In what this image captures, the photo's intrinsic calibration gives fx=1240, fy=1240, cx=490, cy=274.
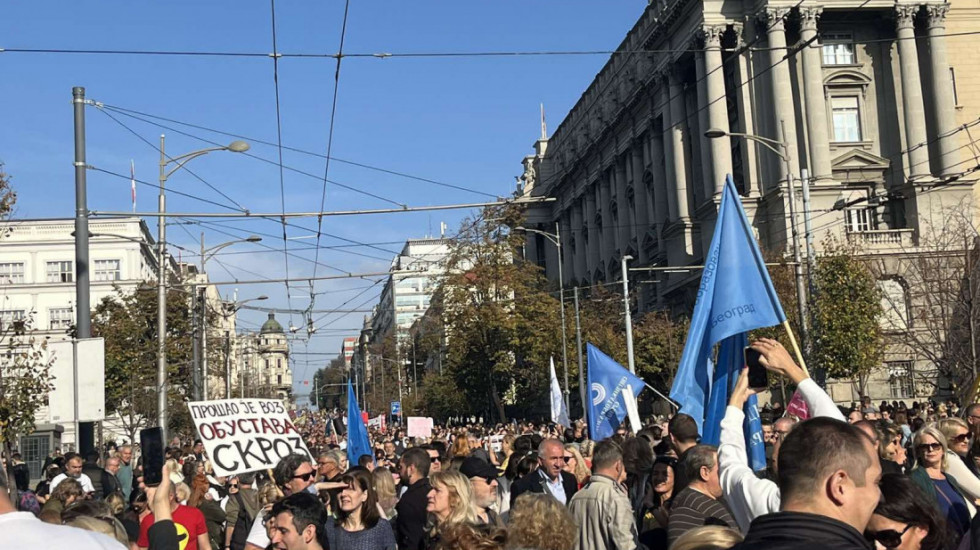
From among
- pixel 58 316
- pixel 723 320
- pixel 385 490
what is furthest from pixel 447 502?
pixel 58 316

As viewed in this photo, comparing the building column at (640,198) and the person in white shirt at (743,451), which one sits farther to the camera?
the building column at (640,198)

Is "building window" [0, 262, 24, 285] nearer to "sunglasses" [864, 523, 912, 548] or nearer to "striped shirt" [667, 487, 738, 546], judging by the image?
"striped shirt" [667, 487, 738, 546]

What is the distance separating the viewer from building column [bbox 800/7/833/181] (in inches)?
2040

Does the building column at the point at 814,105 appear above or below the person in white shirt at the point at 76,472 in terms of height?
above

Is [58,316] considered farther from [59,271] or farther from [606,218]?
[606,218]

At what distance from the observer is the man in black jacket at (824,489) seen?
3451mm

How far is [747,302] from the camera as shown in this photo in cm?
796

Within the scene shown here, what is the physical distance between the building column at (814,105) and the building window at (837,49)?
154 cm

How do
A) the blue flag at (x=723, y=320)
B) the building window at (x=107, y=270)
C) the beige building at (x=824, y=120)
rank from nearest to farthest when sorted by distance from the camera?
the blue flag at (x=723, y=320)
the beige building at (x=824, y=120)
the building window at (x=107, y=270)

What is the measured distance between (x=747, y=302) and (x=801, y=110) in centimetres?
4737

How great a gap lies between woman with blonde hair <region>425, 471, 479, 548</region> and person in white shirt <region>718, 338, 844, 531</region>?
2231 millimetres

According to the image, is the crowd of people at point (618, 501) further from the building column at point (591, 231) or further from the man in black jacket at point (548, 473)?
the building column at point (591, 231)

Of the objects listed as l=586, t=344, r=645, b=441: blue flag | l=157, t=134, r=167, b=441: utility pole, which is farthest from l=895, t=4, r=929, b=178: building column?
l=586, t=344, r=645, b=441: blue flag

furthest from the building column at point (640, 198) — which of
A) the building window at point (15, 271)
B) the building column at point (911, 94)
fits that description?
the building window at point (15, 271)
